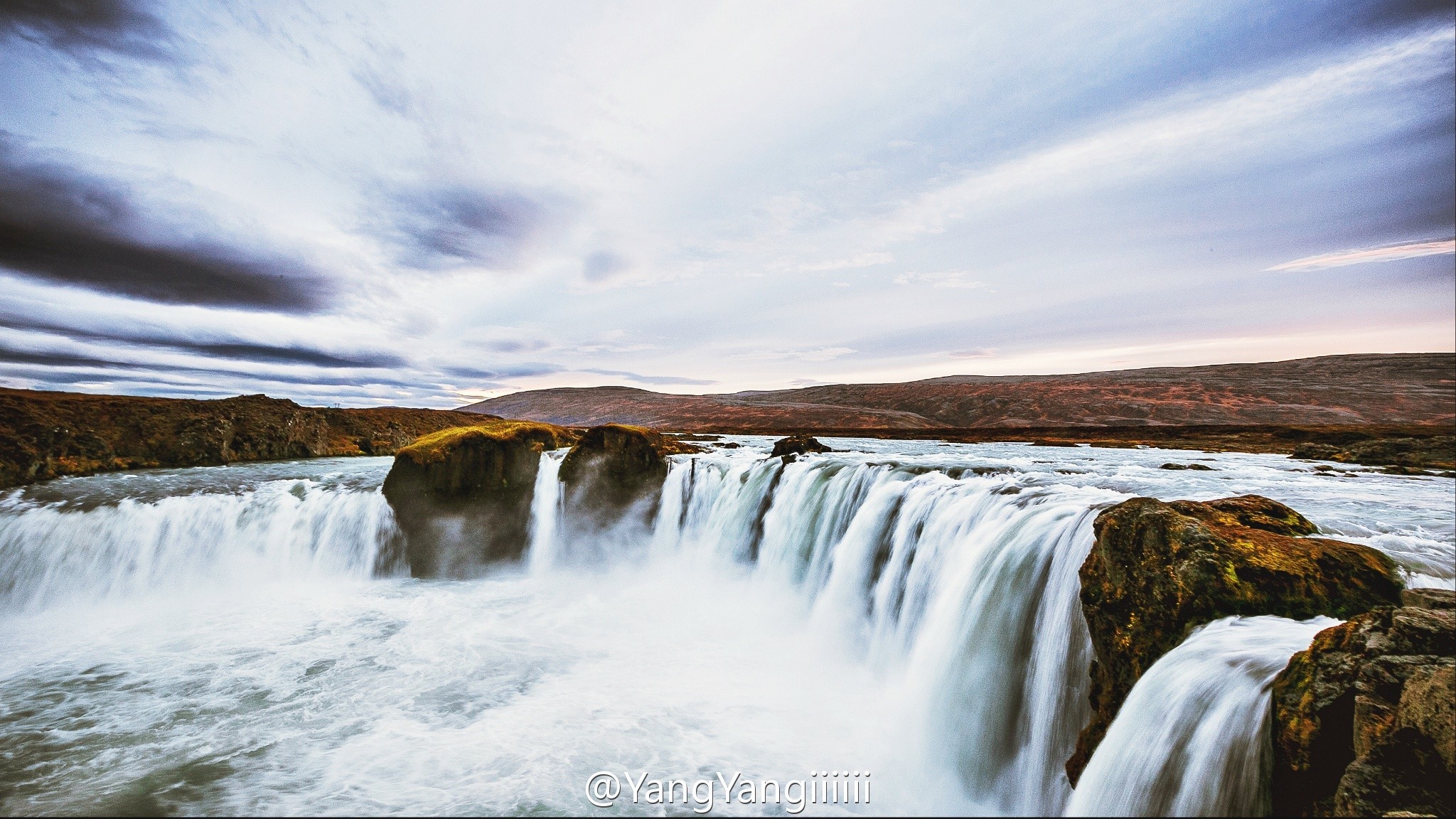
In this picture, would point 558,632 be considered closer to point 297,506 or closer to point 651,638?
point 651,638

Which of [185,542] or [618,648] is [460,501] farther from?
[618,648]

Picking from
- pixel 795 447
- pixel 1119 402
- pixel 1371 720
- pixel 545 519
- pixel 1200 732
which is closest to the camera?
pixel 1371 720

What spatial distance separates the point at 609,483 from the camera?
1519 cm

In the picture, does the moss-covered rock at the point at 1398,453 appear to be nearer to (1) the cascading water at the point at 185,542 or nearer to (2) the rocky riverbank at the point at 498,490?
(2) the rocky riverbank at the point at 498,490

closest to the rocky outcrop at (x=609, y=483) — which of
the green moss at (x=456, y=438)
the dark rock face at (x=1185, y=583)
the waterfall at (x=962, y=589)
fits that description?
the green moss at (x=456, y=438)

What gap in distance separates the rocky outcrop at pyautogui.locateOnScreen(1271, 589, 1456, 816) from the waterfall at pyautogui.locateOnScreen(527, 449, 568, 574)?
14.0 metres

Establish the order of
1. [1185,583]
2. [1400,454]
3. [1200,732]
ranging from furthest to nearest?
[1400,454] < [1185,583] < [1200,732]

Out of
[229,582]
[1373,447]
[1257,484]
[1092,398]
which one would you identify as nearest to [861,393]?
[1092,398]

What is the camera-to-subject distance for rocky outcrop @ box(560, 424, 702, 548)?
1485 centimetres

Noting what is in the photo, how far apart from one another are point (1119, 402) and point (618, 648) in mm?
76196

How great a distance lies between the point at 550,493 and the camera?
15.0 m

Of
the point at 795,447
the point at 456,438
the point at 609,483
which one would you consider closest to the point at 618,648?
the point at 609,483

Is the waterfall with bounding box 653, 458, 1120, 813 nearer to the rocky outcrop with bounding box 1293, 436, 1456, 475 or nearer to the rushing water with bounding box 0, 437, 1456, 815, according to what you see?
A: the rushing water with bounding box 0, 437, 1456, 815

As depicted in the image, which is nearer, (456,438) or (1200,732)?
(1200,732)
